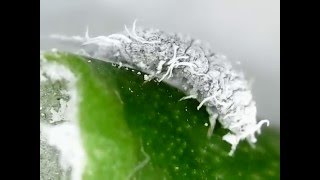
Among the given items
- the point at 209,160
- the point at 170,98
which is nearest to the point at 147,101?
the point at 170,98

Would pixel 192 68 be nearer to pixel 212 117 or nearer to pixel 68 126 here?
pixel 212 117

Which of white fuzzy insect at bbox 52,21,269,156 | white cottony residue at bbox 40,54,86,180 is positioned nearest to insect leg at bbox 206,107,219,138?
white fuzzy insect at bbox 52,21,269,156

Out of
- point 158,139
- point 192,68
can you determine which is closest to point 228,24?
point 192,68

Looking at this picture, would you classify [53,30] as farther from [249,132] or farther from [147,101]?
[249,132]

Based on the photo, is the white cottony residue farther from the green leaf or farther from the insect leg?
the insect leg

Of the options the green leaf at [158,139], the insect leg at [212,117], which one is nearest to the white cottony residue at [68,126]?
the green leaf at [158,139]
